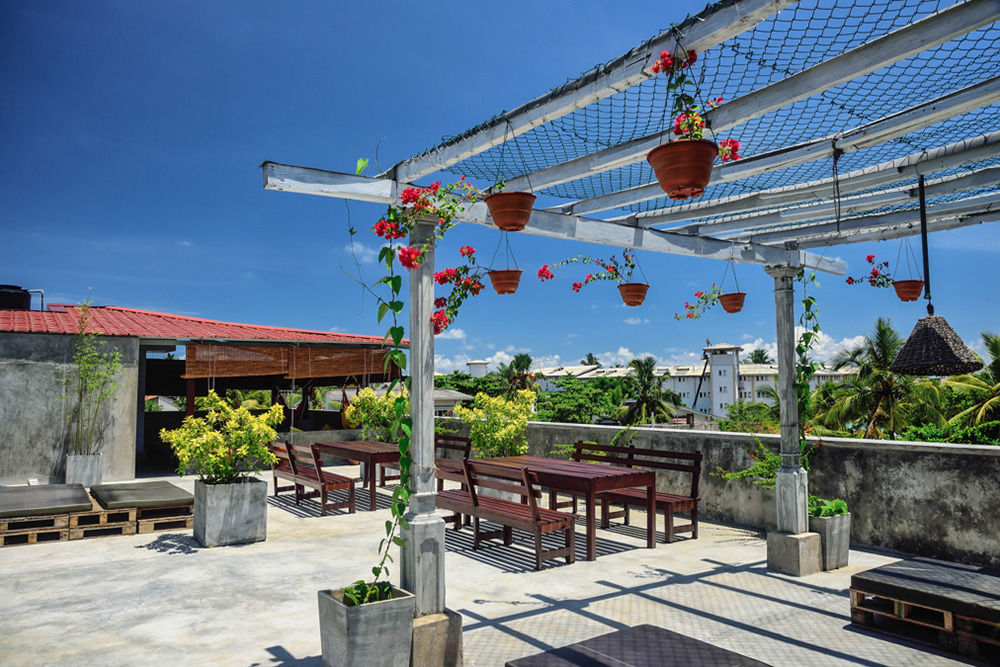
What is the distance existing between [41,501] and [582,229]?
6.37 meters

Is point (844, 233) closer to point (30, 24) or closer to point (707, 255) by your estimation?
point (707, 255)

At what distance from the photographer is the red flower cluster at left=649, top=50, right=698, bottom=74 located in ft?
9.30

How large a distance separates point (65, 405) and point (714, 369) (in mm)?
62624

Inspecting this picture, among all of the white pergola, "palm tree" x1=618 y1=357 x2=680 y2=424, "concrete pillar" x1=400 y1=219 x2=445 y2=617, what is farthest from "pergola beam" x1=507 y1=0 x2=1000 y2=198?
"palm tree" x1=618 y1=357 x2=680 y2=424

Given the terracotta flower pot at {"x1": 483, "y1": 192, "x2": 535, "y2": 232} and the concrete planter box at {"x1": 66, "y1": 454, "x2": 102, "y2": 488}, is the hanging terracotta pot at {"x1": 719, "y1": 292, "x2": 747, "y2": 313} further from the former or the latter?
the concrete planter box at {"x1": 66, "y1": 454, "x2": 102, "y2": 488}

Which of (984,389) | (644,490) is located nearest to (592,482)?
(644,490)

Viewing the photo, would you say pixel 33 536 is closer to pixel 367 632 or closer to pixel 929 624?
pixel 367 632

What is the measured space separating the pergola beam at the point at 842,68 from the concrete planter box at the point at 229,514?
470 cm

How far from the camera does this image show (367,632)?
10.3 feet

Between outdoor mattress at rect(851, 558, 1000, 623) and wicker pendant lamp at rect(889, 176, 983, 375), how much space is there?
50.1 inches

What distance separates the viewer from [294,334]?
45.4 ft

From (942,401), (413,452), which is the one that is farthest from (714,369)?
(413,452)

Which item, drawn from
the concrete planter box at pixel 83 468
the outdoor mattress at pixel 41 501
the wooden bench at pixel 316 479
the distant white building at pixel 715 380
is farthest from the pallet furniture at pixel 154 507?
the distant white building at pixel 715 380

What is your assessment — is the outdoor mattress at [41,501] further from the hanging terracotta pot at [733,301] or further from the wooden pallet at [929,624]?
the wooden pallet at [929,624]
